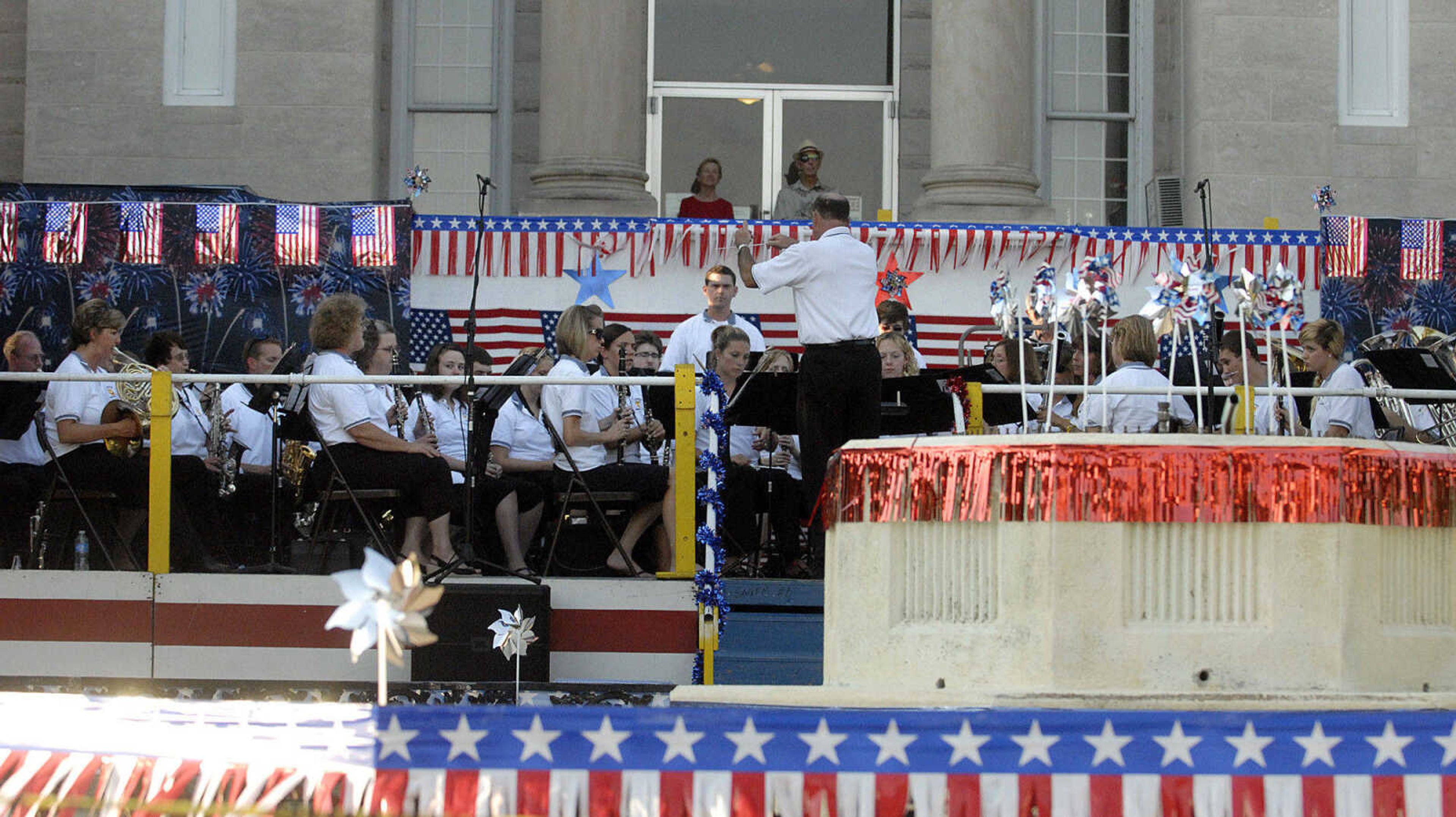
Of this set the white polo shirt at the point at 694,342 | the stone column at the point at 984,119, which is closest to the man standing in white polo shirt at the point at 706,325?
the white polo shirt at the point at 694,342

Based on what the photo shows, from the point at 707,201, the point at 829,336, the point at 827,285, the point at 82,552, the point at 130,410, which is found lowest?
the point at 82,552

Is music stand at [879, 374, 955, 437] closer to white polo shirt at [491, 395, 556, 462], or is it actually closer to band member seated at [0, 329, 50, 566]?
white polo shirt at [491, 395, 556, 462]

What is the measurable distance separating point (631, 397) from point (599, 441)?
0.70 m

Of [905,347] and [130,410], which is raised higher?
[905,347]

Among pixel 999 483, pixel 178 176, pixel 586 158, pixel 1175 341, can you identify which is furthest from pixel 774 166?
pixel 999 483

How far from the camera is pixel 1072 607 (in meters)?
5.98

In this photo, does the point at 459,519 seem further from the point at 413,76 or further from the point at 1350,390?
the point at 413,76

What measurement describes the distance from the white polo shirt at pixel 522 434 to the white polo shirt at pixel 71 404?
86.8 inches

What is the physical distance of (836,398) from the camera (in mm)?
9883

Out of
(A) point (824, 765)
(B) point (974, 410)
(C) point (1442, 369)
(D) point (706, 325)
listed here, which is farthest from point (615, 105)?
(A) point (824, 765)

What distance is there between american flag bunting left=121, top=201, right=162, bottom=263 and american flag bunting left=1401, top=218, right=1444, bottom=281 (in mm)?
9496

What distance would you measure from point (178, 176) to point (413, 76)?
3.00 m

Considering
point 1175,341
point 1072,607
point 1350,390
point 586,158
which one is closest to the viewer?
point 1072,607

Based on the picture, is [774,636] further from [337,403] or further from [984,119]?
[984,119]
